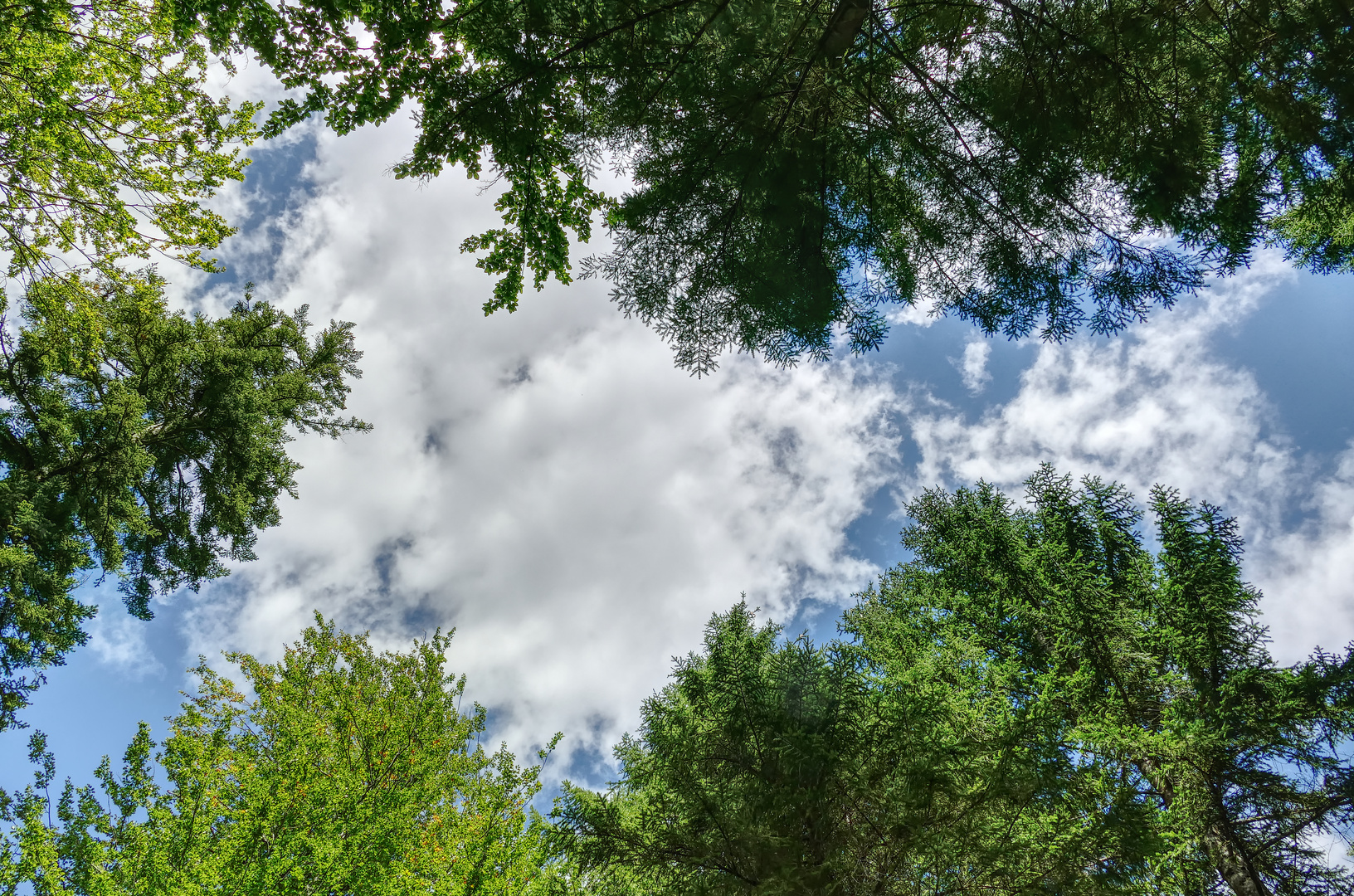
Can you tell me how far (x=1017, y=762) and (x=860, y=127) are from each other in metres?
5.75

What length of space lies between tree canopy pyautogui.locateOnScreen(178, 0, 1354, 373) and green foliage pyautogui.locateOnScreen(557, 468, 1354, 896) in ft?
12.1

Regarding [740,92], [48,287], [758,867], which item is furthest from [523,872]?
[48,287]

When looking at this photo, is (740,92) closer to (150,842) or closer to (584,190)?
(584,190)

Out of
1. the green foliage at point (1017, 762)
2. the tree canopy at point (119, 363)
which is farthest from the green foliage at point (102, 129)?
the green foliage at point (1017, 762)

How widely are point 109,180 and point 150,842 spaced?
25.0 ft

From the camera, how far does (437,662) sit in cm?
800

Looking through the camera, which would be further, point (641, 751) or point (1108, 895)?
point (641, 751)

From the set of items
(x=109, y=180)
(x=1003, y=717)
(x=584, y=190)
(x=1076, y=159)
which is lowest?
(x=1003, y=717)

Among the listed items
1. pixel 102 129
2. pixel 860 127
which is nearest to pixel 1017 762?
pixel 860 127

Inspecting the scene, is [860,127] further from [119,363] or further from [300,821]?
[119,363]

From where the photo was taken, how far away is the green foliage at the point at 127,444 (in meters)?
7.77

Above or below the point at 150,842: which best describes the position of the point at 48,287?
above

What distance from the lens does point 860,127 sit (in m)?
4.39

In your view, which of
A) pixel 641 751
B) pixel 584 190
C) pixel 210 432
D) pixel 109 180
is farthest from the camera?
pixel 210 432
